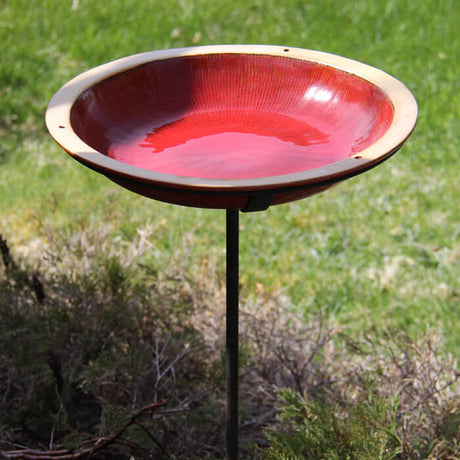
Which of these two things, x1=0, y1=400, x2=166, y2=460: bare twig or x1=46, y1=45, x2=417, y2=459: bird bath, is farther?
x1=0, y1=400, x2=166, y2=460: bare twig

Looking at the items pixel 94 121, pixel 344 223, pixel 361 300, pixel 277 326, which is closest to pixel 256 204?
pixel 94 121

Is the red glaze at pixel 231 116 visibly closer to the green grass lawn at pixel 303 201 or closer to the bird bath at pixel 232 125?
the bird bath at pixel 232 125

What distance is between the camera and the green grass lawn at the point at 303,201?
11.1 feet

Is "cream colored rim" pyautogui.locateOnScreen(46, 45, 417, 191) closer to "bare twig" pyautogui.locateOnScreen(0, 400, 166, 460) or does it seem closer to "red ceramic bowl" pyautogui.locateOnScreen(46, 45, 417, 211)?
"red ceramic bowl" pyautogui.locateOnScreen(46, 45, 417, 211)

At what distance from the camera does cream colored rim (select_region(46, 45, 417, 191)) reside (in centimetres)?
143

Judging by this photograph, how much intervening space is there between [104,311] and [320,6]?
150 inches

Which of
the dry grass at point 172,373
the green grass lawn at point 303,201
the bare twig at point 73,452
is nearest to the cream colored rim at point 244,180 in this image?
the bare twig at point 73,452

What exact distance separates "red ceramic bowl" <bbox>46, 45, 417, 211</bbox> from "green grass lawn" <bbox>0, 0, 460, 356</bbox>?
96 centimetres

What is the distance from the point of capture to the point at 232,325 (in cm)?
196

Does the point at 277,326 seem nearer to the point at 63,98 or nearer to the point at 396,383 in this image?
the point at 396,383

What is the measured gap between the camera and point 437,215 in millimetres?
3842

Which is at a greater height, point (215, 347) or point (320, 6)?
point (320, 6)

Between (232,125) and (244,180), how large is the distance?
591 millimetres

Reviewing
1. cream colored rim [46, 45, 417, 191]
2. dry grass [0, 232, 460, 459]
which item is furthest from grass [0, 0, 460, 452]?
cream colored rim [46, 45, 417, 191]
